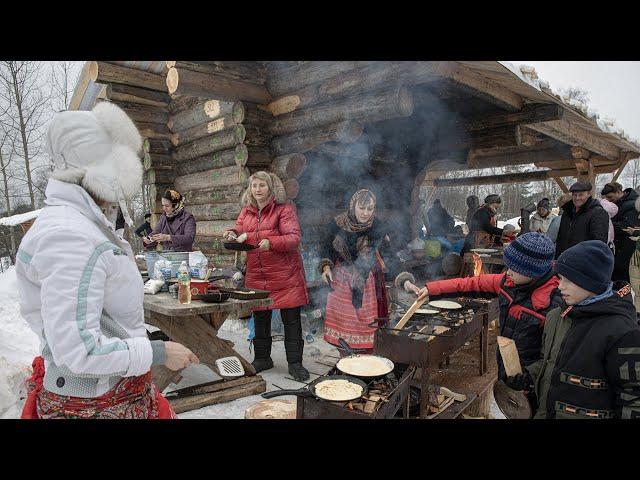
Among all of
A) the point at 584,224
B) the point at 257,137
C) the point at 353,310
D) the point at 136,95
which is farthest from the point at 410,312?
the point at 136,95

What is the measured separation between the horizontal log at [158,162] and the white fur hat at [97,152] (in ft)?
24.9

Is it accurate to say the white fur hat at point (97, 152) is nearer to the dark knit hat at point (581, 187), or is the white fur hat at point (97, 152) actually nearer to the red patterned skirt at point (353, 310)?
the red patterned skirt at point (353, 310)

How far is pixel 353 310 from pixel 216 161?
4.22 meters

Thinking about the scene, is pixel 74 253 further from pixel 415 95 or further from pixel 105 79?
pixel 105 79

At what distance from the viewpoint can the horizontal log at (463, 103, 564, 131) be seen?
20.3 ft

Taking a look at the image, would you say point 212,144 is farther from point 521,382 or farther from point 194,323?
point 521,382

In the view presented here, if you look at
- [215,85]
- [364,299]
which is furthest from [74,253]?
[215,85]

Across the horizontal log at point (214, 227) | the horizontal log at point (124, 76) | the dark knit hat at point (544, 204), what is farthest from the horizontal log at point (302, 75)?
the dark knit hat at point (544, 204)

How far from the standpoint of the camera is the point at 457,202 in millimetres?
39031

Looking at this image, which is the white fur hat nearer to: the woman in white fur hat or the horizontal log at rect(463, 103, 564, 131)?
the woman in white fur hat

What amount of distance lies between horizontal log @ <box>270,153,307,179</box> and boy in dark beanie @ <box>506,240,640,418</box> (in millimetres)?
4332

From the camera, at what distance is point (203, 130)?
770 centimetres

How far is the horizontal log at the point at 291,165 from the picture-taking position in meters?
6.15

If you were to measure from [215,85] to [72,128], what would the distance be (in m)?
4.33
